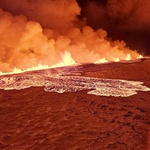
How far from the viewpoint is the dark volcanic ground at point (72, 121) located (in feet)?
17.1

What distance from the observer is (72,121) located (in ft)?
20.7

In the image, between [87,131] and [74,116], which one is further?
[74,116]

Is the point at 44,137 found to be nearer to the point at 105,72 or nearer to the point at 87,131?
the point at 87,131

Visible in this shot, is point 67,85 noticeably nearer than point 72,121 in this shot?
No

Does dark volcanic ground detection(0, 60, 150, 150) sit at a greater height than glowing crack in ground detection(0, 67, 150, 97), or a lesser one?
lesser

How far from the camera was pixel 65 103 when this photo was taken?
25.7 ft

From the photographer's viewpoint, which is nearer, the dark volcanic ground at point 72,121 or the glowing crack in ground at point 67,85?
the dark volcanic ground at point 72,121

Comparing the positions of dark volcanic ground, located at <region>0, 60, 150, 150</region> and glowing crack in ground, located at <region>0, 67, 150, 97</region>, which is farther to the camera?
glowing crack in ground, located at <region>0, 67, 150, 97</region>

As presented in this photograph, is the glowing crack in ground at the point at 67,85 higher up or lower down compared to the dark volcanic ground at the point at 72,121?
higher up

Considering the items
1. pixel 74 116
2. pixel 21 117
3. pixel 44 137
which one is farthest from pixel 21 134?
pixel 74 116

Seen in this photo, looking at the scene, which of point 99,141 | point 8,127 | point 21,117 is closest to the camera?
point 99,141

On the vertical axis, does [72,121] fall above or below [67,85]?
below

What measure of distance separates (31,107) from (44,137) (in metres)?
2.18

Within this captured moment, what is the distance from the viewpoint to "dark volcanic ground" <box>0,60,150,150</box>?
5.21m
